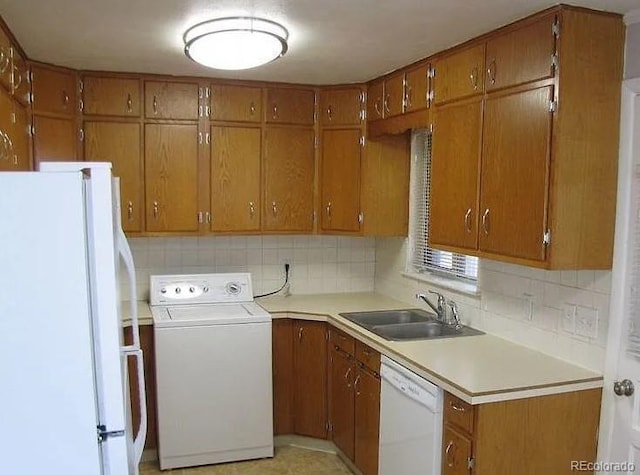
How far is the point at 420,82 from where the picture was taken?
312 centimetres

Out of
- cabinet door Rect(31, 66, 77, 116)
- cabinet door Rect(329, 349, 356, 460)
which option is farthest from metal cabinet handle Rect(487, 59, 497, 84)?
cabinet door Rect(31, 66, 77, 116)

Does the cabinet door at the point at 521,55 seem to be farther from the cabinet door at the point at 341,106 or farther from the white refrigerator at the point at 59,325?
the white refrigerator at the point at 59,325

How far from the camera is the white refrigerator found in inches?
56.8

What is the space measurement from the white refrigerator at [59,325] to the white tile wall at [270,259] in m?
2.47

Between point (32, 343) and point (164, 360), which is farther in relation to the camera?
point (164, 360)

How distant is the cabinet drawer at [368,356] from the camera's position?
297 centimetres

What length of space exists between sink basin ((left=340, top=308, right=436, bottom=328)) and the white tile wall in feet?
2.53

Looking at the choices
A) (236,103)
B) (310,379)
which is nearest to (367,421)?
(310,379)

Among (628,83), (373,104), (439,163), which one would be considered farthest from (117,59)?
(628,83)

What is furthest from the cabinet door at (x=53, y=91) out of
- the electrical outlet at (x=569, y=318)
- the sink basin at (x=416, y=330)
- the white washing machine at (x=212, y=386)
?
the electrical outlet at (x=569, y=318)

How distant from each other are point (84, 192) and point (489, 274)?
7.14ft

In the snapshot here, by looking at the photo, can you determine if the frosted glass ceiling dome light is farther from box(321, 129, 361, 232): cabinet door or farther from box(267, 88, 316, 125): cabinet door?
box(321, 129, 361, 232): cabinet door

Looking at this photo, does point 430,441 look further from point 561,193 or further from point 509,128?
point 509,128

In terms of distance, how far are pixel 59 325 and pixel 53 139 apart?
7.15ft
